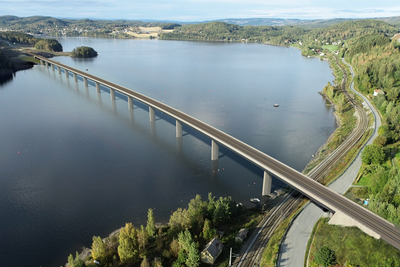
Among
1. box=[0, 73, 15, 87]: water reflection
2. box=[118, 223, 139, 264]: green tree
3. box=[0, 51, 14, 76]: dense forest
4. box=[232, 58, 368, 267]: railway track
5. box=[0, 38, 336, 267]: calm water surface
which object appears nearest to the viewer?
box=[118, 223, 139, 264]: green tree

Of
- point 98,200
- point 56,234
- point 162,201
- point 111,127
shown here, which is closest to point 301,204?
point 162,201

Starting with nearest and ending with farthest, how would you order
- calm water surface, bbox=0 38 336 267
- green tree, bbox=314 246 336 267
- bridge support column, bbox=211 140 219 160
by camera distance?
1. green tree, bbox=314 246 336 267
2. calm water surface, bbox=0 38 336 267
3. bridge support column, bbox=211 140 219 160

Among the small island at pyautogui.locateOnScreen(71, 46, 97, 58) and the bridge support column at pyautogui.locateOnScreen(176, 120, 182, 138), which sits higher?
the small island at pyautogui.locateOnScreen(71, 46, 97, 58)

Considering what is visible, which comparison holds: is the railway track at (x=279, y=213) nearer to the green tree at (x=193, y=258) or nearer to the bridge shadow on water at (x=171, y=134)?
the green tree at (x=193, y=258)

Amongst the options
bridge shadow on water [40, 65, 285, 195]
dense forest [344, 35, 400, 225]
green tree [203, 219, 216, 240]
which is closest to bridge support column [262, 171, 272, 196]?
bridge shadow on water [40, 65, 285, 195]

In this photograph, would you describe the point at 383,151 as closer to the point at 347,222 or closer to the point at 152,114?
the point at 347,222

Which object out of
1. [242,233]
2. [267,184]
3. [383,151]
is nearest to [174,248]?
[242,233]

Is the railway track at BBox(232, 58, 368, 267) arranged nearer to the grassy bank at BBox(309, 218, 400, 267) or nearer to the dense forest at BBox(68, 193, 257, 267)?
the dense forest at BBox(68, 193, 257, 267)
